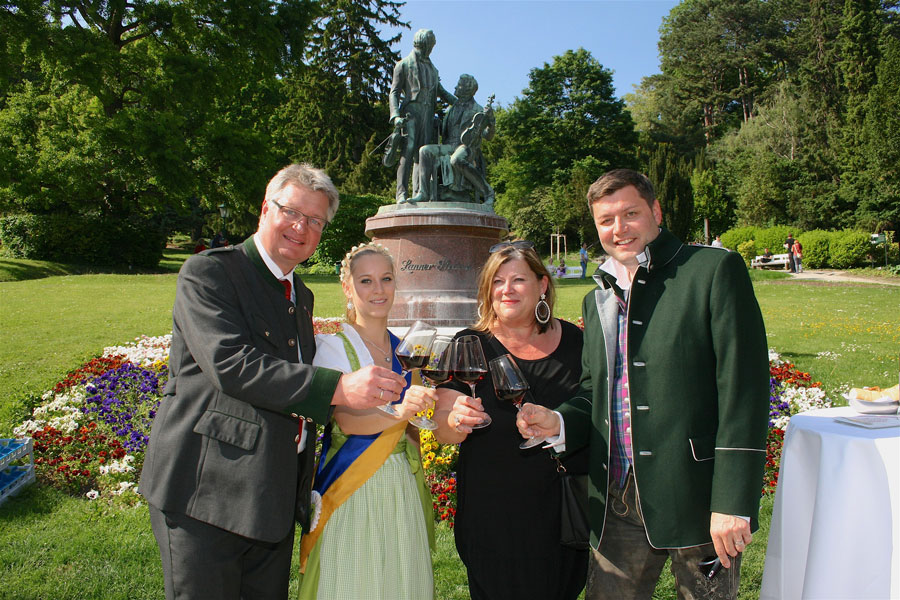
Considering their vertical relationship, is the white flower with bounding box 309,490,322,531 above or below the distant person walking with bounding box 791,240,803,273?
below

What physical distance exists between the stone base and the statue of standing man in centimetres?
132

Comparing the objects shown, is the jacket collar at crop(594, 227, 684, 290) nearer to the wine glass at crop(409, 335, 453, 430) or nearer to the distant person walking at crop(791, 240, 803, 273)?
the wine glass at crop(409, 335, 453, 430)

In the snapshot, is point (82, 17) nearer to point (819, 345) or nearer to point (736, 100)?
point (819, 345)

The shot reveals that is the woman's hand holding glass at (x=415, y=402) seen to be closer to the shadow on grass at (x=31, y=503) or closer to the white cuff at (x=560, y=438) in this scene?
the white cuff at (x=560, y=438)

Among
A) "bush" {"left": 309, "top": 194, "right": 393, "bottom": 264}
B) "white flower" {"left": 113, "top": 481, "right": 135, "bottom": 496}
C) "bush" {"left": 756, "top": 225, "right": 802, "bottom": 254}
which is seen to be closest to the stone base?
"white flower" {"left": 113, "top": 481, "right": 135, "bottom": 496}

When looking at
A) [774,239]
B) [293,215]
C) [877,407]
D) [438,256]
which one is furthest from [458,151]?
[774,239]

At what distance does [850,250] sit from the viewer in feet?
97.5

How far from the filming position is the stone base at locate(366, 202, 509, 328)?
33.5ft

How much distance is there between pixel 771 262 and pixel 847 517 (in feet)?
110

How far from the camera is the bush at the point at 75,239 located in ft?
74.1

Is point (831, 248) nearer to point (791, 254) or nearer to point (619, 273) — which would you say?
point (791, 254)

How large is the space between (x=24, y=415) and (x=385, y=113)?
120 ft

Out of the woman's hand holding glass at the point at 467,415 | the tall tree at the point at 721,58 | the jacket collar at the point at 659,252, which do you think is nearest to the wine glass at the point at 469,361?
the woman's hand holding glass at the point at 467,415

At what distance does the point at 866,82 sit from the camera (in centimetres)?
3597
